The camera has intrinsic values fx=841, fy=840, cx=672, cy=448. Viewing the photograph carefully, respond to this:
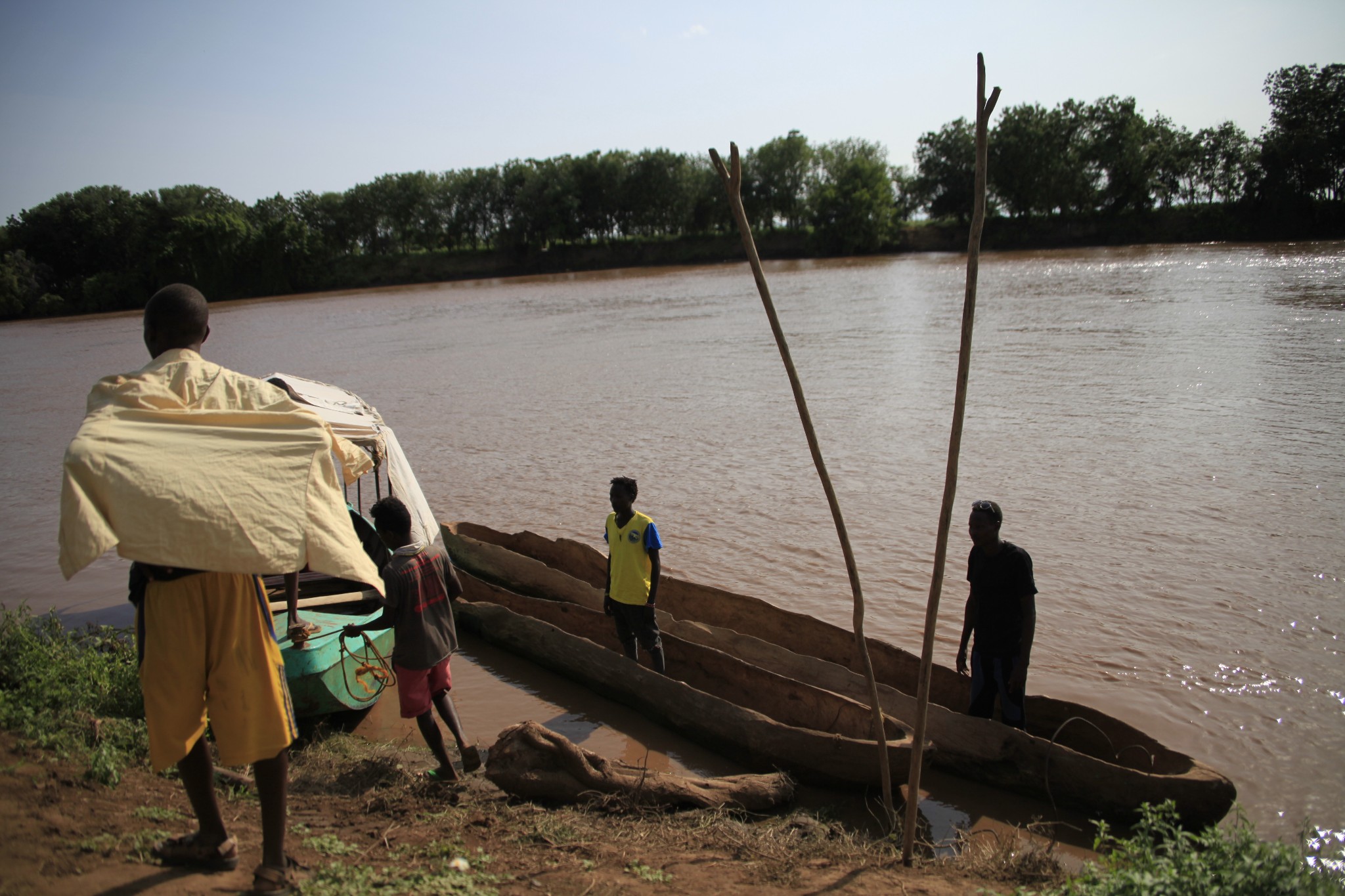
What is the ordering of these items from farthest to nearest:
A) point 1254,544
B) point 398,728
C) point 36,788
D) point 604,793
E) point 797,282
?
point 797,282 → point 1254,544 → point 398,728 → point 604,793 → point 36,788

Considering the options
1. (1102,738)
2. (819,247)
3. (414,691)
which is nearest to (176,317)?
(414,691)

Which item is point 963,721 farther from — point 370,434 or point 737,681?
point 370,434

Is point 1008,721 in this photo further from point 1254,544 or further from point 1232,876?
point 1254,544

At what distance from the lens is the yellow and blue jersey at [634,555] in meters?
4.86

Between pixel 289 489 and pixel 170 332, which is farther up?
pixel 170 332

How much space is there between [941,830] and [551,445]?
9.03m

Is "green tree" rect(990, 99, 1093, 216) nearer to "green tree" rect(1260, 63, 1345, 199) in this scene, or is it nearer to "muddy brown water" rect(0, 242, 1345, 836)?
"green tree" rect(1260, 63, 1345, 199)

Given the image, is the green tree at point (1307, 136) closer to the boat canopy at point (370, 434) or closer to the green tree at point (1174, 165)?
the green tree at point (1174, 165)

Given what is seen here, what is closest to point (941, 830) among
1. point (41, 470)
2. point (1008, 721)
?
point (1008, 721)

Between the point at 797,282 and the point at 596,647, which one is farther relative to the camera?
the point at 797,282

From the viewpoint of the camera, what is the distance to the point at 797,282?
37.5 metres

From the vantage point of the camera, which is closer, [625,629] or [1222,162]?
[625,629]

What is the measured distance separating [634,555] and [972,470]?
19.3 ft

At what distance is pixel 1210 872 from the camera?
247 cm
